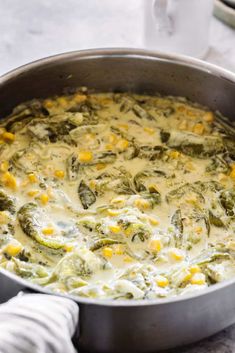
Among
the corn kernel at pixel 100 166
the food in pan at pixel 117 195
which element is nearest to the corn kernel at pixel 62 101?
the food in pan at pixel 117 195

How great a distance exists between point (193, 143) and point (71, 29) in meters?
0.91

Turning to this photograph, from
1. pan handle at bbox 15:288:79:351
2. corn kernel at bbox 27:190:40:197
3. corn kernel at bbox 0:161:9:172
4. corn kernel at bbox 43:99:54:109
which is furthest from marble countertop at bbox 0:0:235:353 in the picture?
pan handle at bbox 15:288:79:351

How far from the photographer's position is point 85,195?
200cm

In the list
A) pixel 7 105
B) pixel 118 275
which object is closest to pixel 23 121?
pixel 7 105

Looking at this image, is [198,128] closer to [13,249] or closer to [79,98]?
[79,98]

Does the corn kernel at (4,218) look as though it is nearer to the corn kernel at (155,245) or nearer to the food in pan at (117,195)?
the food in pan at (117,195)

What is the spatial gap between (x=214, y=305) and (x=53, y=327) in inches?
14.8

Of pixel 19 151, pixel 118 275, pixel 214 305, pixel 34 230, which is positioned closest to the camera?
pixel 214 305

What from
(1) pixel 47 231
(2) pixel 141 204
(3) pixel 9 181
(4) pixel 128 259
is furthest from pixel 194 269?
(3) pixel 9 181

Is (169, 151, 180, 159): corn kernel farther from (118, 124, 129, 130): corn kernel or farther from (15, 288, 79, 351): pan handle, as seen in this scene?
(15, 288, 79, 351): pan handle

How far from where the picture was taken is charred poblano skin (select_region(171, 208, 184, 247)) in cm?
186

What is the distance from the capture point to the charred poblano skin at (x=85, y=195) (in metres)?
1.98

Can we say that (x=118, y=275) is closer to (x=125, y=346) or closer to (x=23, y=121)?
(x=125, y=346)

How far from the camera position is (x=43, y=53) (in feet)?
8.93
